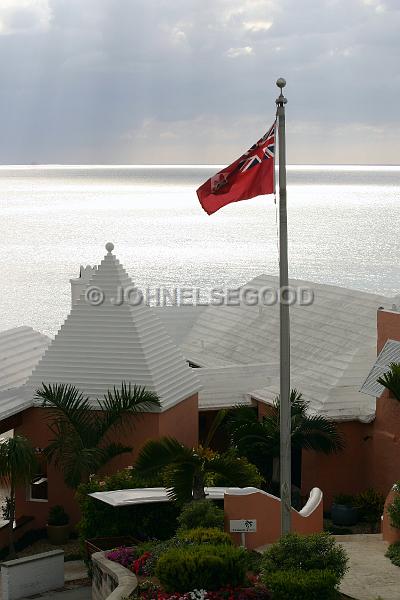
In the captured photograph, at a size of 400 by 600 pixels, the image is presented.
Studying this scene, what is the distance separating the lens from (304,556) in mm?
13125

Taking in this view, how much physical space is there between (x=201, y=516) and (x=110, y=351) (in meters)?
6.40

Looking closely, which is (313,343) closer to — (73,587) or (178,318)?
(178,318)

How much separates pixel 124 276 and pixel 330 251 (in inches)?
4666

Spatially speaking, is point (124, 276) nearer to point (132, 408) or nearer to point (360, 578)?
point (132, 408)

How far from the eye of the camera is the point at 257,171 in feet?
43.0

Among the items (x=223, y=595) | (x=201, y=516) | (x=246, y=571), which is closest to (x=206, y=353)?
(x=201, y=516)

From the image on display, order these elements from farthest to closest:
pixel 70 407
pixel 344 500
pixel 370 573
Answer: pixel 344 500
pixel 70 407
pixel 370 573

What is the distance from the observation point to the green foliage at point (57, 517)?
2075 cm

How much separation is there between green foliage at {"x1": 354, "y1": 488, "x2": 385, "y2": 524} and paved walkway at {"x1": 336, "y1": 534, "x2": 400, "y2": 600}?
3.34m

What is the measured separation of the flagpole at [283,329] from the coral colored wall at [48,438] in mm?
7186

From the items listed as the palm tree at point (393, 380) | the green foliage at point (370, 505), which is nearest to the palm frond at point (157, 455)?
the palm tree at point (393, 380)

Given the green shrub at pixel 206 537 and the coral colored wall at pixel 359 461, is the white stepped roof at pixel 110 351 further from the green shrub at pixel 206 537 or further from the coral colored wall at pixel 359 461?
the green shrub at pixel 206 537

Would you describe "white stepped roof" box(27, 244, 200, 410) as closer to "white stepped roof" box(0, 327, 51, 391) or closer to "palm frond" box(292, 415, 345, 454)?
"white stepped roof" box(0, 327, 51, 391)

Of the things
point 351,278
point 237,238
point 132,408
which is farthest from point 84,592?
point 237,238
